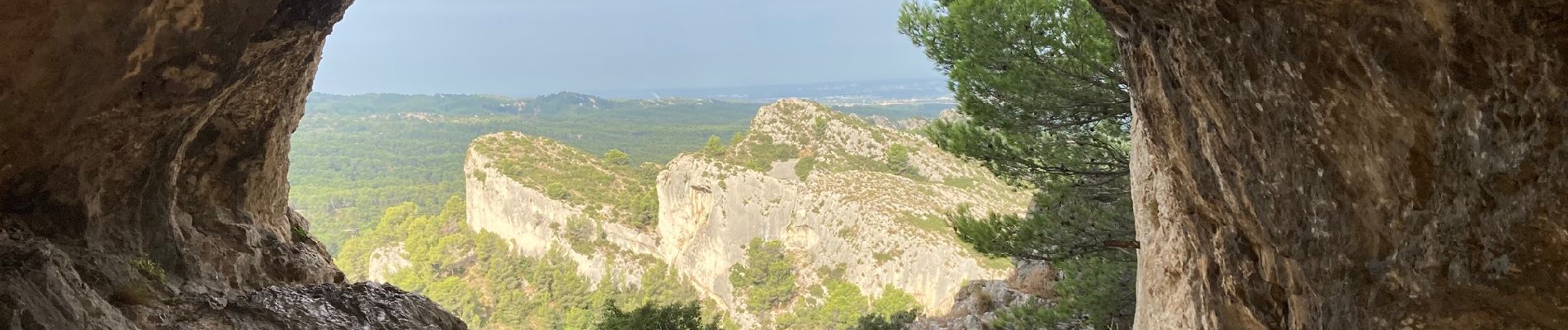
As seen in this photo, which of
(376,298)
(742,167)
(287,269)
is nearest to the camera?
(376,298)

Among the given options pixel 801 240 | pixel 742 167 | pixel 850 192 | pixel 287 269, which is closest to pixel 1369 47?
pixel 287 269

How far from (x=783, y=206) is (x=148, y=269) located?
132 ft

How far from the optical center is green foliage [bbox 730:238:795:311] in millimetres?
43438

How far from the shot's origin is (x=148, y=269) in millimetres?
3955

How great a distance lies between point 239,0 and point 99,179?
1192mm

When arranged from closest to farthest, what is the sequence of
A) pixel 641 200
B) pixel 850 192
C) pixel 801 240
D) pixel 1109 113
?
pixel 1109 113, pixel 850 192, pixel 801 240, pixel 641 200

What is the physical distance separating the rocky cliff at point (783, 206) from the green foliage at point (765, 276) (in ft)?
1.56

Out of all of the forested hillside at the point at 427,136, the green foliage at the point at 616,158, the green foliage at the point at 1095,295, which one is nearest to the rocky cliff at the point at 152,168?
the green foliage at the point at 1095,295

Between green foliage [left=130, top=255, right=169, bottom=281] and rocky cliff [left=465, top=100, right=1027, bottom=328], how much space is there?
3003cm

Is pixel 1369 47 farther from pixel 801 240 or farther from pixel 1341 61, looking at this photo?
pixel 801 240

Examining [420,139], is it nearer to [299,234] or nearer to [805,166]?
[805,166]

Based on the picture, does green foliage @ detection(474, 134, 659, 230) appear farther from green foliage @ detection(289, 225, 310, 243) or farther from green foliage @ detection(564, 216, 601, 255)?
green foliage @ detection(289, 225, 310, 243)

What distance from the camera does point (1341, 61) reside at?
95.3 inches

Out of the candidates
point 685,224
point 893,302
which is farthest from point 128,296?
point 685,224
